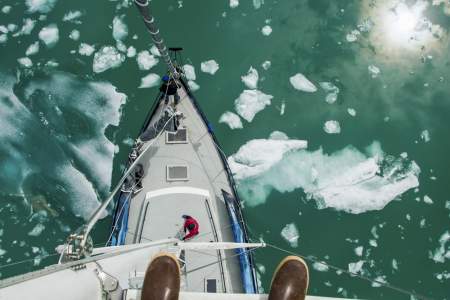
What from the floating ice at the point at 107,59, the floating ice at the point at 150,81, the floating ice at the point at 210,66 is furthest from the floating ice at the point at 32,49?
the floating ice at the point at 210,66

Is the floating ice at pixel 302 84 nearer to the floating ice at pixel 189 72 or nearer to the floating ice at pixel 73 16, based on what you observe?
the floating ice at pixel 189 72

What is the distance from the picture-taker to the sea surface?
682 cm

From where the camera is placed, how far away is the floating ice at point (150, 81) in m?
7.58

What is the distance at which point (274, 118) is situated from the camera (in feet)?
24.6

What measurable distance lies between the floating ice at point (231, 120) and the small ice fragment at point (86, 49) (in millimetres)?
2529

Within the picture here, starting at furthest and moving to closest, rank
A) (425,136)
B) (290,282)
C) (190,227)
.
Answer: (425,136), (190,227), (290,282)

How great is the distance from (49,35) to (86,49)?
701 millimetres

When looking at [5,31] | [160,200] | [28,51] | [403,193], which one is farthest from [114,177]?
[403,193]

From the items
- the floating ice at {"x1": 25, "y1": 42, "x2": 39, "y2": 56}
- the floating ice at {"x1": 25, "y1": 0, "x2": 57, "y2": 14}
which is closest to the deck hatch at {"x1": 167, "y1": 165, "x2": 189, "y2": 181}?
the floating ice at {"x1": 25, "y1": 42, "x2": 39, "y2": 56}

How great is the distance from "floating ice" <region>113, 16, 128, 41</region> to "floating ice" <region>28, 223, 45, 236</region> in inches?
132

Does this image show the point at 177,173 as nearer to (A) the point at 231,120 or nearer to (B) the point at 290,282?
(A) the point at 231,120

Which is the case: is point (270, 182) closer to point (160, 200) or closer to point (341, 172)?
point (341, 172)

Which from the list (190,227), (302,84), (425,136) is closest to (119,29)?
(302,84)

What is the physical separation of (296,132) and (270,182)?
38.1 inches
